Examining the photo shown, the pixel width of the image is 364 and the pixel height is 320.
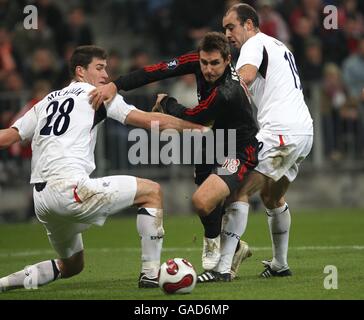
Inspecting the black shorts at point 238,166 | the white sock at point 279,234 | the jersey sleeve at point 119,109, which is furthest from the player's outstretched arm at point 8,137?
the white sock at point 279,234

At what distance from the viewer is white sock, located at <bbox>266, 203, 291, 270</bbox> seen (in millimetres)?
10055

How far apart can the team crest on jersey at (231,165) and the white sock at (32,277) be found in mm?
1806

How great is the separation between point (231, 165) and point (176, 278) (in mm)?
1360

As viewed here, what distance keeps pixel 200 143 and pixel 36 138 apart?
5.84 feet

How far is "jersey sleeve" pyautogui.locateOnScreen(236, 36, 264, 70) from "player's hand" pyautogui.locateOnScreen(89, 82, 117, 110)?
1.37 m

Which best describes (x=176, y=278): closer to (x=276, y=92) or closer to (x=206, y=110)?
(x=206, y=110)

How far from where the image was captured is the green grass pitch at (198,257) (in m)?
8.85

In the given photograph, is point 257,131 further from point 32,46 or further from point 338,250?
point 32,46

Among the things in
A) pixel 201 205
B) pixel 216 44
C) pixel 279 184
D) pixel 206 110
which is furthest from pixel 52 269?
pixel 216 44

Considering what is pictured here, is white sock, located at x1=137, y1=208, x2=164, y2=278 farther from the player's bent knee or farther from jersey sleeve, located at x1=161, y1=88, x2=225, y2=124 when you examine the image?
the player's bent knee

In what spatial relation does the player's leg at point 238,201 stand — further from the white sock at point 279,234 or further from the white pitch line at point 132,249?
the white pitch line at point 132,249

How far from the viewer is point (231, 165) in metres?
9.52

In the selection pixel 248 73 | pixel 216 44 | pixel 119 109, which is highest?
pixel 216 44

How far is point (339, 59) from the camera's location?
64.4 ft
